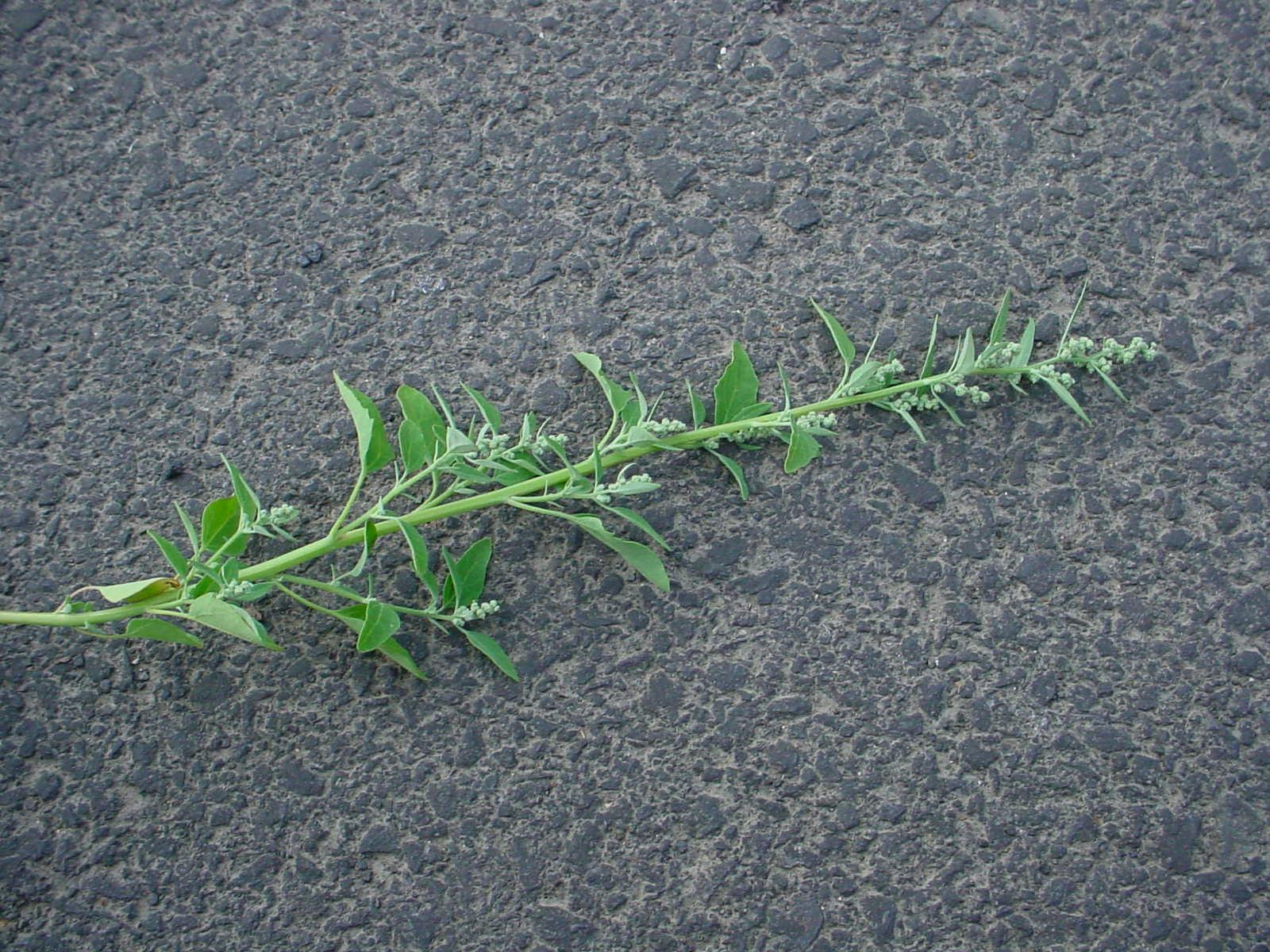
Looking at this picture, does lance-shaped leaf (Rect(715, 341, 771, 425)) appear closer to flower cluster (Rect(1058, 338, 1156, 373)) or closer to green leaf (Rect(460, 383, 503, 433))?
green leaf (Rect(460, 383, 503, 433))

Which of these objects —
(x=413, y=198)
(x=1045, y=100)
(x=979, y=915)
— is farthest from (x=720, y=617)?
(x=1045, y=100)

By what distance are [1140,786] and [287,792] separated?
163 cm

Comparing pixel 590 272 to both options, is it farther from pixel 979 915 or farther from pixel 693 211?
pixel 979 915

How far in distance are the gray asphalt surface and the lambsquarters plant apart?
0.07m

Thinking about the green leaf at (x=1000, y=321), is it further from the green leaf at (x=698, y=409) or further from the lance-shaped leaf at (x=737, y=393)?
the green leaf at (x=698, y=409)

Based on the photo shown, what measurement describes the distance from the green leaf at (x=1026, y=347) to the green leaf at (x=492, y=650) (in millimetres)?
1155

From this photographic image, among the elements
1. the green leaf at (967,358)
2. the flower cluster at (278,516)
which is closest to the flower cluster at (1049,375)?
the green leaf at (967,358)

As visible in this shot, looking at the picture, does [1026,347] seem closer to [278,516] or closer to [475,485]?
[475,485]

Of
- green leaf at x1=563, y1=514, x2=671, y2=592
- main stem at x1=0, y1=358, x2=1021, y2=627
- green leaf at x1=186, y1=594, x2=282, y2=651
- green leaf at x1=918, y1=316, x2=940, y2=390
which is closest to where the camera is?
green leaf at x1=186, y1=594, x2=282, y2=651

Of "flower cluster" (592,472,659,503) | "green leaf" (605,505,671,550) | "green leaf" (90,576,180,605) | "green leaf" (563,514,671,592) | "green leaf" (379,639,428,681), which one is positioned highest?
"flower cluster" (592,472,659,503)

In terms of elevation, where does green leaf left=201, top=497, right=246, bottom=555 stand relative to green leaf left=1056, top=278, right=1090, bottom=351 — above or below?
below

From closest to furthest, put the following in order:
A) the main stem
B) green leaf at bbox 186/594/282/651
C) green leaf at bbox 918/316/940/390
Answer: green leaf at bbox 186/594/282/651
the main stem
green leaf at bbox 918/316/940/390

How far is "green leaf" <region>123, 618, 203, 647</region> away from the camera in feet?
5.91

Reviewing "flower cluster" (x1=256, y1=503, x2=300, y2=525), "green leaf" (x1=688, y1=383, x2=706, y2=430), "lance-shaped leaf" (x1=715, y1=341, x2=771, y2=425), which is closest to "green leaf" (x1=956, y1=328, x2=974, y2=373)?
"lance-shaped leaf" (x1=715, y1=341, x2=771, y2=425)
